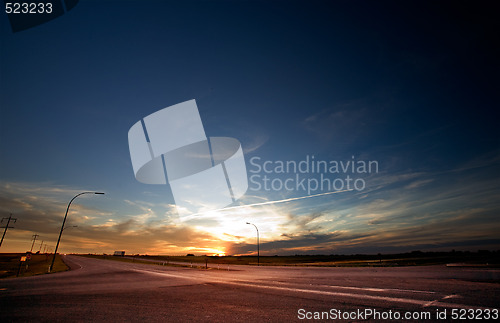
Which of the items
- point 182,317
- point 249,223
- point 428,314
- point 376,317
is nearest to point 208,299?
point 182,317

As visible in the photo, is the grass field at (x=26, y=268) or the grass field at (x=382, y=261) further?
the grass field at (x=382, y=261)

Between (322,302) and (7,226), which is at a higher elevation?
(7,226)

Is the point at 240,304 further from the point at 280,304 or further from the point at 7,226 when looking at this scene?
the point at 7,226

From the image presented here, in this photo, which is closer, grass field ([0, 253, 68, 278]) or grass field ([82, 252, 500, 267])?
grass field ([0, 253, 68, 278])

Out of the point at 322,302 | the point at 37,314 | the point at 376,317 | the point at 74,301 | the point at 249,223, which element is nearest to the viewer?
the point at 376,317

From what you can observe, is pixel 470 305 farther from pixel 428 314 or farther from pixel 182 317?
pixel 182 317

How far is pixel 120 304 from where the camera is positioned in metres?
7.65

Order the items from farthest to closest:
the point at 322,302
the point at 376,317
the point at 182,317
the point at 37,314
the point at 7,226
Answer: the point at 7,226 < the point at 322,302 < the point at 37,314 < the point at 182,317 < the point at 376,317

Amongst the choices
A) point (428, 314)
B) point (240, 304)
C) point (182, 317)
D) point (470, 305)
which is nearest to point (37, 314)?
point (182, 317)

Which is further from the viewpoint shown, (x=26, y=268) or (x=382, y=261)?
(x=382, y=261)

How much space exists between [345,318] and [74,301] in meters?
8.68

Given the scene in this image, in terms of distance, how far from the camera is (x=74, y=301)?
8.17 metres

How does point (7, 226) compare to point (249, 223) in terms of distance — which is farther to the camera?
point (7, 226)

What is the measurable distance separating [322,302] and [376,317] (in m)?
1.93
